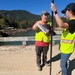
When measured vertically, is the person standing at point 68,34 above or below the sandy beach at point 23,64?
above

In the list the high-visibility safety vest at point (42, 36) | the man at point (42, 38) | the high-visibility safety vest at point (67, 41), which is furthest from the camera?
the high-visibility safety vest at point (42, 36)

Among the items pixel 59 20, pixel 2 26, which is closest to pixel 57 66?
pixel 59 20

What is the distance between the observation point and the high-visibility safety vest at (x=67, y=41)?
4992mm

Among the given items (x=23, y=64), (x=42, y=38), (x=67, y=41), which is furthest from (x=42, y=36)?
(x=67, y=41)

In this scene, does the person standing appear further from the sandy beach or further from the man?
the sandy beach

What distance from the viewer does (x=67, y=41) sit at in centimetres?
507

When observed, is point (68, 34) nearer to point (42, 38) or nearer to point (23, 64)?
point (42, 38)

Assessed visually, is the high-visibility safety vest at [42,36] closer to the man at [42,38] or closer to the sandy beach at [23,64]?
the man at [42,38]

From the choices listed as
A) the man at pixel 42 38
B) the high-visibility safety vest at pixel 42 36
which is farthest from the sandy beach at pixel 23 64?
the high-visibility safety vest at pixel 42 36

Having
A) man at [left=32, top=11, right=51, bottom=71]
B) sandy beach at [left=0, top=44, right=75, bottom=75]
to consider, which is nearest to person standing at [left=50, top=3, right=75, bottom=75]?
man at [left=32, top=11, right=51, bottom=71]

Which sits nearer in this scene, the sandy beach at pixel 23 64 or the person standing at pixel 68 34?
the person standing at pixel 68 34

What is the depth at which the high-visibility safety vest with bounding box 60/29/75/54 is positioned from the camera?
16.4 feet

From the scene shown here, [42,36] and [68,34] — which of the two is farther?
[42,36]

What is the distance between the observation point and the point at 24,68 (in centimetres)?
734
